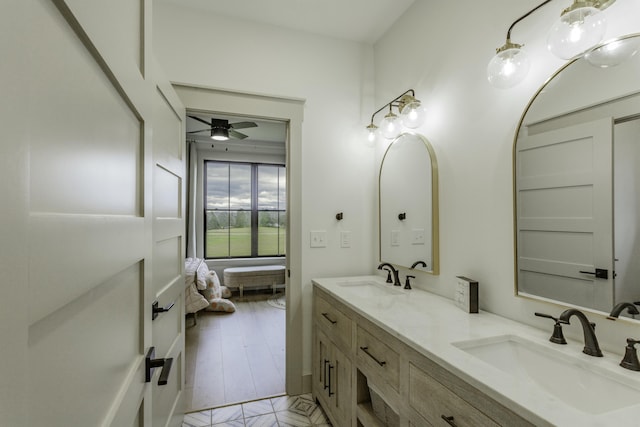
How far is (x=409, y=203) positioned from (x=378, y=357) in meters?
1.08

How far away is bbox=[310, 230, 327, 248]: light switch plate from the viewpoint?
239 centimetres

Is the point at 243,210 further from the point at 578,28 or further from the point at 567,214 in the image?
the point at 578,28

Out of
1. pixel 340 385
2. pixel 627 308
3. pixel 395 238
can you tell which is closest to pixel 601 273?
pixel 627 308

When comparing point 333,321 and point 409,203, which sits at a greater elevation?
point 409,203

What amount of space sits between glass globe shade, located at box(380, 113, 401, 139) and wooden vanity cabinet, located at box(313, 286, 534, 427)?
119 centimetres

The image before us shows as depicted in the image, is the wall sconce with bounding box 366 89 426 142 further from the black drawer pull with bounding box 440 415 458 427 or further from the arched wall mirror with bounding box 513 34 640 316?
the black drawer pull with bounding box 440 415 458 427

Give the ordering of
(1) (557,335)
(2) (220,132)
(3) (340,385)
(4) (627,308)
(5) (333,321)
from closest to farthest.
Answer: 1. (4) (627,308)
2. (1) (557,335)
3. (3) (340,385)
4. (5) (333,321)
5. (2) (220,132)

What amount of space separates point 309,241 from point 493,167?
1.34m

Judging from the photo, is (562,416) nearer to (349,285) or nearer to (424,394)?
(424,394)

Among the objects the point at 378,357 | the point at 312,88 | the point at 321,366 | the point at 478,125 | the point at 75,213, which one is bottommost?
the point at 321,366

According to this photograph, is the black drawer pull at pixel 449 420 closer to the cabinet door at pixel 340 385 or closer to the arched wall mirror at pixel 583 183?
the arched wall mirror at pixel 583 183

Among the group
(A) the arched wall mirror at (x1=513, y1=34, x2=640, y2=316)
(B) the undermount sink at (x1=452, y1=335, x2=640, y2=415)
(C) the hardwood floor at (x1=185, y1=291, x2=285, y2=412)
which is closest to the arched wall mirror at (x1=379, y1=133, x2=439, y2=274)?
(A) the arched wall mirror at (x1=513, y1=34, x2=640, y2=316)

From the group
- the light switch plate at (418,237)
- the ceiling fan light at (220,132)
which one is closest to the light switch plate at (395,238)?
the light switch plate at (418,237)

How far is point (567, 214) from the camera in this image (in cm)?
119
